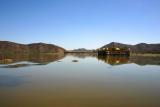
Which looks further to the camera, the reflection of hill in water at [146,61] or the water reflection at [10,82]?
the reflection of hill in water at [146,61]

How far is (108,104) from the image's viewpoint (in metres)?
10.1

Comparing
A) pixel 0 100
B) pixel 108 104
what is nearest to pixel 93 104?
pixel 108 104

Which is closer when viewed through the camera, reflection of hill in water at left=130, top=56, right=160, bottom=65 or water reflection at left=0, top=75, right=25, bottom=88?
water reflection at left=0, top=75, right=25, bottom=88

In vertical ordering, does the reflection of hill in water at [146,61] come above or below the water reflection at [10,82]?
above

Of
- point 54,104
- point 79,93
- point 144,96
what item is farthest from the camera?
point 79,93

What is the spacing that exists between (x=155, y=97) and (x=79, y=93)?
4.83 m

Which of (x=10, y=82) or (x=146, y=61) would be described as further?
(x=146, y=61)

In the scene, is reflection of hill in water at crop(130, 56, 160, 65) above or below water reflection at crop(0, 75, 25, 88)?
above

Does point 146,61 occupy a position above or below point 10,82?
above

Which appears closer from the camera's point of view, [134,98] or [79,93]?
[134,98]

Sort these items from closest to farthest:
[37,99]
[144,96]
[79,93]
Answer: [37,99] → [144,96] → [79,93]

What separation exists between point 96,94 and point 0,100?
5883 mm

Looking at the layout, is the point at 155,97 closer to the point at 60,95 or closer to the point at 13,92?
the point at 60,95

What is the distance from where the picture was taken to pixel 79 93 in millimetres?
12633
